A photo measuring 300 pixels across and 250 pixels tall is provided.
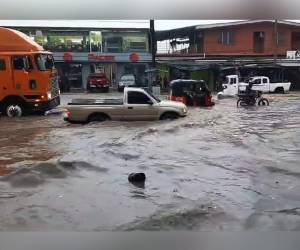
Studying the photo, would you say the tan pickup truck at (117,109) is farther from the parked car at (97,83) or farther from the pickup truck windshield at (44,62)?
the parked car at (97,83)

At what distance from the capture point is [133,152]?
32.1 feet

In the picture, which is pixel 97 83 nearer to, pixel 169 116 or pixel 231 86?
pixel 231 86

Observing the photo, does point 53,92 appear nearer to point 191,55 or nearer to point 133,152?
point 133,152

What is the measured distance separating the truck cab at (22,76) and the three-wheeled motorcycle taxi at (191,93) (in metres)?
6.26

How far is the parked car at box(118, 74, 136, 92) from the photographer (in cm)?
3312

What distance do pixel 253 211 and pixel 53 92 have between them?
44.5ft

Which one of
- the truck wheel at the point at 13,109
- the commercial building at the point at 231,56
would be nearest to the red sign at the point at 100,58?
the commercial building at the point at 231,56

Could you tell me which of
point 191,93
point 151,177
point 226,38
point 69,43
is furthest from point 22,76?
point 226,38

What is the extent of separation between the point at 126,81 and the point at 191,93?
43.5 feet

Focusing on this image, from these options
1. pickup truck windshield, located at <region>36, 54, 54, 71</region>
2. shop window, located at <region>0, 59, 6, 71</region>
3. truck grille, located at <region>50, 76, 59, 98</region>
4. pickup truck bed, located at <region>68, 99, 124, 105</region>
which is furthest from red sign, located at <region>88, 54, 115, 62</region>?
pickup truck bed, located at <region>68, 99, 124, 105</region>

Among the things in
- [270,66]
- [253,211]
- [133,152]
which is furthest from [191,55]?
[253,211]

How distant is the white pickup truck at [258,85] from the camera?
97.2 feet

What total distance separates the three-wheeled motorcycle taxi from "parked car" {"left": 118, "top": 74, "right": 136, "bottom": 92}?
40.6 ft

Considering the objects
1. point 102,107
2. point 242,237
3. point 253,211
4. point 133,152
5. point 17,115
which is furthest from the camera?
point 17,115
